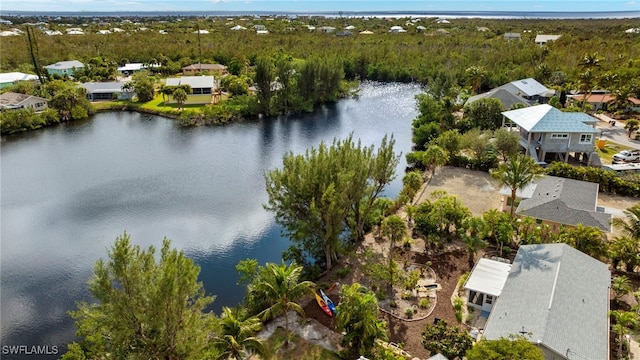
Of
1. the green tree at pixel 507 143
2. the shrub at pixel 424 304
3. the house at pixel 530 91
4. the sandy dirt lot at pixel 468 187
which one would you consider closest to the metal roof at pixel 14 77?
the sandy dirt lot at pixel 468 187

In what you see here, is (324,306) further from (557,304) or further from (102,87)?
(102,87)

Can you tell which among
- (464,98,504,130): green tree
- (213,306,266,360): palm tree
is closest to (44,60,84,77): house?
(464,98,504,130): green tree

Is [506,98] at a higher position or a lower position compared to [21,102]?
higher

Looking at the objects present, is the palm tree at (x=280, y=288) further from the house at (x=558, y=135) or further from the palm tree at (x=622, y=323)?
the house at (x=558, y=135)

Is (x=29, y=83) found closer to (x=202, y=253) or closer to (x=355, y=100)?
(x=355, y=100)

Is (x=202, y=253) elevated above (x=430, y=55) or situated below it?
below

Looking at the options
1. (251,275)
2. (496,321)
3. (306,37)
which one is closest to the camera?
(496,321)

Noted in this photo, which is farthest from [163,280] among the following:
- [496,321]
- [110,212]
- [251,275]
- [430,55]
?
[430,55]

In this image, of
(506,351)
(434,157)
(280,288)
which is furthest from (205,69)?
(506,351)
